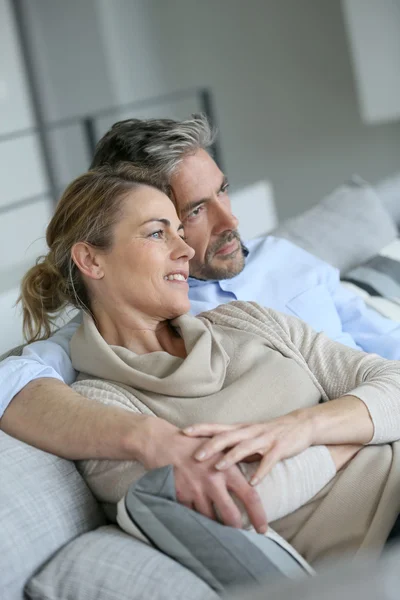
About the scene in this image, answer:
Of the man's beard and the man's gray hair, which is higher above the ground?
the man's gray hair

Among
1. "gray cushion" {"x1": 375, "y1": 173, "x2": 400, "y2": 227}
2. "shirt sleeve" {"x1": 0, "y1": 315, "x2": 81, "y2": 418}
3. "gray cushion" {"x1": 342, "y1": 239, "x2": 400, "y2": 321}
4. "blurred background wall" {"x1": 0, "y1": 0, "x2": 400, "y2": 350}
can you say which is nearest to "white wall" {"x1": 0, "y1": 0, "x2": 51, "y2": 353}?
Result: "blurred background wall" {"x1": 0, "y1": 0, "x2": 400, "y2": 350}

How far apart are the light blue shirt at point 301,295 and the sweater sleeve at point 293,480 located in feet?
2.09

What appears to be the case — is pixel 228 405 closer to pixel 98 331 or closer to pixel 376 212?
pixel 98 331

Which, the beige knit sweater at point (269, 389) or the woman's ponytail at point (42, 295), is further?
the woman's ponytail at point (42, 295)

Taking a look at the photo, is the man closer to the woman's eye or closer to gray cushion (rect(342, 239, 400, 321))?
the woman's eye

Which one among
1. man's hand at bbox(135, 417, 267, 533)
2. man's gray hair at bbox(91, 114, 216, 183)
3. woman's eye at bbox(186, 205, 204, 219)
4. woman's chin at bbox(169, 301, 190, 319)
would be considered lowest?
man's hand at bbox(135, 417, 267, 533)

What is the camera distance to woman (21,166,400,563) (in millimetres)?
1401

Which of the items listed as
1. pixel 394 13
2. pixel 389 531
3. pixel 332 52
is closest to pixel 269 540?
pixel 389 531

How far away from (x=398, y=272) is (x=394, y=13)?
→ 9.00 feet

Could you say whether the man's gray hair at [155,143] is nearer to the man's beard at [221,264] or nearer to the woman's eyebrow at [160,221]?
the man's beard at [221,264]

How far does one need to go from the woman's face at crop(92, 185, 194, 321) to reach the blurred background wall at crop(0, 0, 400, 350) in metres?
4.01

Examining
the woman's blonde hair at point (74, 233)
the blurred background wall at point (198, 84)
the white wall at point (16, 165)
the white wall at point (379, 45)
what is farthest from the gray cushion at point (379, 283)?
the white wall at point (16, 165)

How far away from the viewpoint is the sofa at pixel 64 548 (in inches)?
47.9

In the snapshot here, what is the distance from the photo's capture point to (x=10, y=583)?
1290mm
